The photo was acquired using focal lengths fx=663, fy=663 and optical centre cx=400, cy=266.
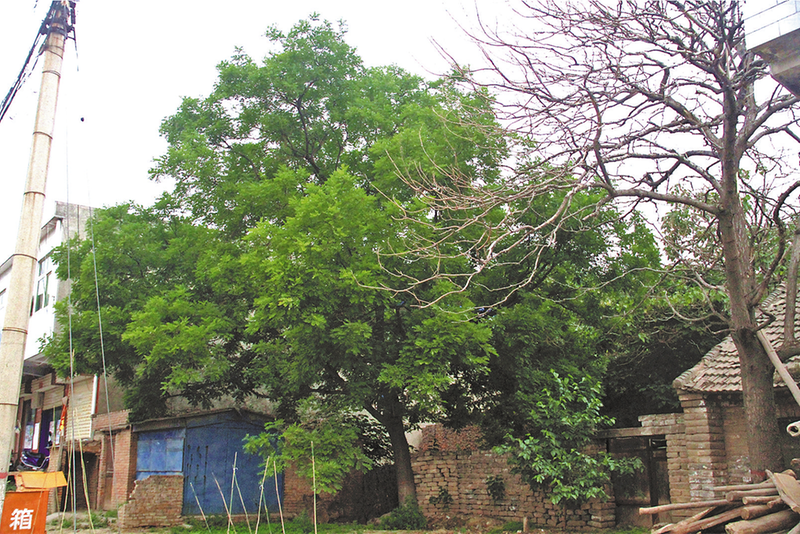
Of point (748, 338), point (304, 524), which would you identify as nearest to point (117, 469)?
point (304, 524)

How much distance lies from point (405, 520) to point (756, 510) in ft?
30.5

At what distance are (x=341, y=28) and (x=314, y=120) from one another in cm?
250

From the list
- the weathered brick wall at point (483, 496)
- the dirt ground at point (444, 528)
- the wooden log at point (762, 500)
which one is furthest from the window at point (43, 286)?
the wooden log at point (762, 500)

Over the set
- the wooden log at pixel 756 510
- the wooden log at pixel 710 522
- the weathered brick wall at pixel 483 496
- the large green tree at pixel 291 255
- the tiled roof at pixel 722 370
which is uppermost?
the large green tree at pixel 291 255

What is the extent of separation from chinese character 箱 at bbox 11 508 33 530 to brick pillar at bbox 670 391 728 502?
929 centimetres

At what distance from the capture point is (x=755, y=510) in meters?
6.15

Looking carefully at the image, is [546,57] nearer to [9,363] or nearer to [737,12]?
[737,12]

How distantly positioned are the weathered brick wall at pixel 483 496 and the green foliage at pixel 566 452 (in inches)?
23.3

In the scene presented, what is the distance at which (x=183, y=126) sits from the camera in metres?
16.4

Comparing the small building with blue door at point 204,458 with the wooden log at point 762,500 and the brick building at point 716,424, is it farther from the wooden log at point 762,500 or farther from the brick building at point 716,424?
the wooden log at point 762,500

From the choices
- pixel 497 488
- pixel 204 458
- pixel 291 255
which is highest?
pixel 291 255

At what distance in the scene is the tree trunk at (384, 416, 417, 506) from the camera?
14.9 meters

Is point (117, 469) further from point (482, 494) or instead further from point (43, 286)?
point (482, 494)

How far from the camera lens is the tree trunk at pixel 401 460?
14945 millimetres
